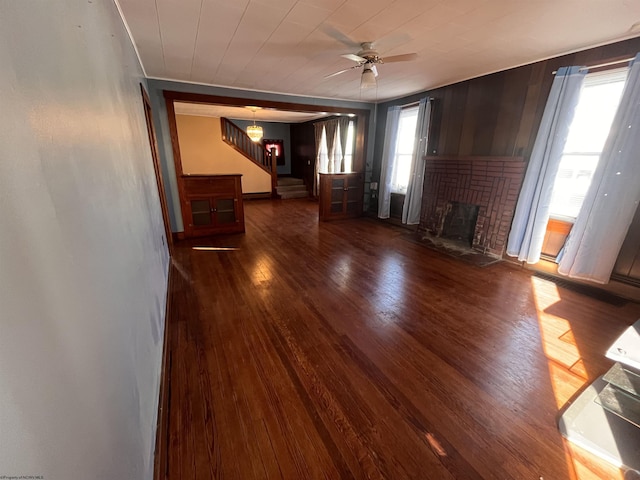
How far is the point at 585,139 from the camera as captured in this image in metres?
2.90

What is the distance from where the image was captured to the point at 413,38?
2.51m

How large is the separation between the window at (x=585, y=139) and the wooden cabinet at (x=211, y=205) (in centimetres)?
457

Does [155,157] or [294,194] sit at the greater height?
[155,157]

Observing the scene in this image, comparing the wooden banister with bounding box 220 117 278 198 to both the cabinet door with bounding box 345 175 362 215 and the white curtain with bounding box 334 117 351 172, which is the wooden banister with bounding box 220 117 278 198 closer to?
the white curtain with bounding box 334 117 351 172

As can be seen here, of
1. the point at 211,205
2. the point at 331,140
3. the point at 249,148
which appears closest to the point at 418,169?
the point at 331,140

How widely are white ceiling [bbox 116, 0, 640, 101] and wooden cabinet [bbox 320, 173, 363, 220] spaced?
227 cm

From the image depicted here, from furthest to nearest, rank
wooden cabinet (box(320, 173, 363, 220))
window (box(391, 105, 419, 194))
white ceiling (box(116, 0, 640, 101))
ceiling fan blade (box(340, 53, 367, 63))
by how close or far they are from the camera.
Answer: wooden cabinet (box(320, 173, 363, 220)), window (box(391, 105, 419, 194)), ceiling fan blade (box(340, 53, 367, 63)), white ceiling (box(116, 0, 640, 101))

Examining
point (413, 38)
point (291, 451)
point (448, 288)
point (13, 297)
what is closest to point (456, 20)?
point (413, 38)

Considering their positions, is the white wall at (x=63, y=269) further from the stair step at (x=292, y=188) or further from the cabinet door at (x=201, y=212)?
the stair step at (x=292, y=188)

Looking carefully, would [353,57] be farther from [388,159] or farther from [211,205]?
[211,205]

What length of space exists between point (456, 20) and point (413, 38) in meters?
0.41

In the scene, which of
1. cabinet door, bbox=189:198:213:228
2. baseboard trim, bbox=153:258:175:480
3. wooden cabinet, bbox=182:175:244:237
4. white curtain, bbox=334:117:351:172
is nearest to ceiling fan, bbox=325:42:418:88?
wooden cabinet, bbox=182:175:244:237

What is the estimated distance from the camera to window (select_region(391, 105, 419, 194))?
16.4 ft

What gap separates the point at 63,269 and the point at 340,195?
213 inches
